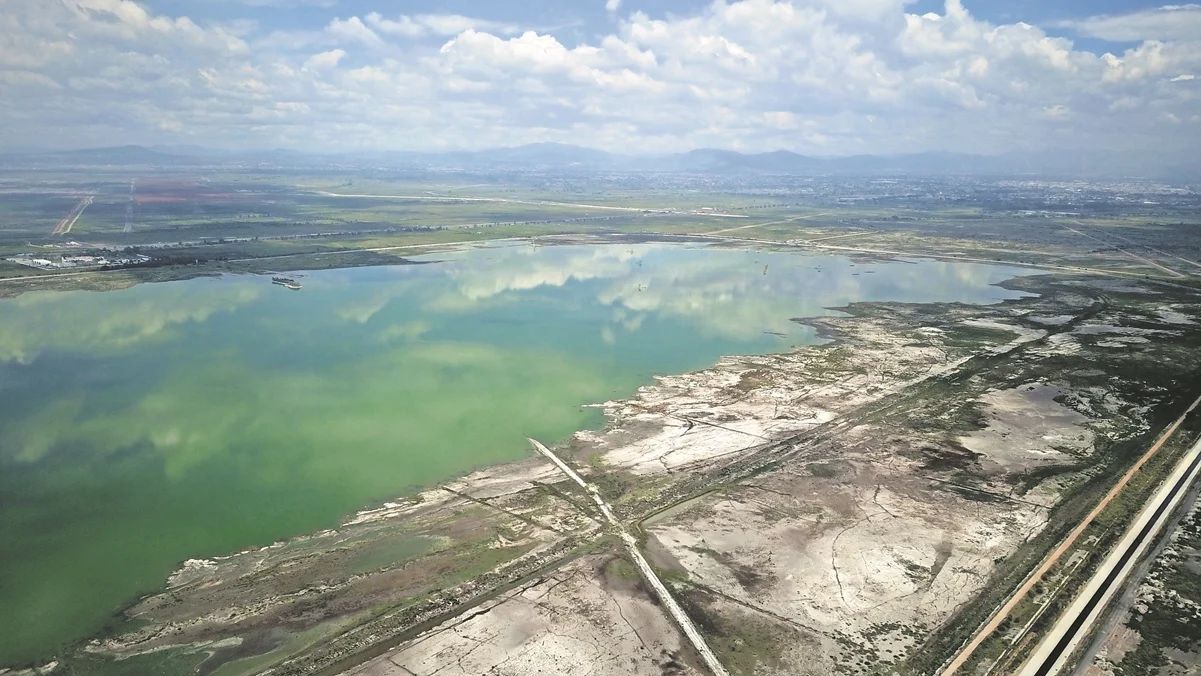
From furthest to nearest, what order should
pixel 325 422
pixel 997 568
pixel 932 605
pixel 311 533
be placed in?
pixel 325 422
pixel 311 533
pixel 997 568
pixel 932 605

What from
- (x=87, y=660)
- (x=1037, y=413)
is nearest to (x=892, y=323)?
(x=1037, y=413)

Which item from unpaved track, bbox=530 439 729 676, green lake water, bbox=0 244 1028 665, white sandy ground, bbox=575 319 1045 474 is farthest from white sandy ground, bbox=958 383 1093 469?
unpaved track, bbox=530 439 729 676

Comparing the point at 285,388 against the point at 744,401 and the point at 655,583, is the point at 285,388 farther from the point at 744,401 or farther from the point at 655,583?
the point at 655,583

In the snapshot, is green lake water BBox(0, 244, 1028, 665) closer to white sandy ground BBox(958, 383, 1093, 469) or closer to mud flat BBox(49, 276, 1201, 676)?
mud flat BBox(49, 276, 1201, 676)

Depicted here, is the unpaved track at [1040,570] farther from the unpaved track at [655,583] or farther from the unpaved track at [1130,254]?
the unpaved track at [1130,254]

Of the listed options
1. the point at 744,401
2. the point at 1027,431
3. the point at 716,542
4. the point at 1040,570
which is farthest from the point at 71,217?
the point at 1040,570

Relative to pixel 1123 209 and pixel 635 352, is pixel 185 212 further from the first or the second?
pixel 1123 209

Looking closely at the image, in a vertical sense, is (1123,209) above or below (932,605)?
above
